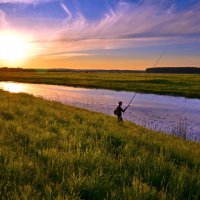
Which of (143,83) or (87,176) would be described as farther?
(143,83)

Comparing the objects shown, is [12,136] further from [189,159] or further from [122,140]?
[189,159]

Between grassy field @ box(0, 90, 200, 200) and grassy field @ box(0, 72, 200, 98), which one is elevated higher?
grassy field @ box(0, 90, 200, 200)

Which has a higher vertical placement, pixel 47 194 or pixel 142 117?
pixel 47 194

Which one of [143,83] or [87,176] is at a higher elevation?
[87,176]

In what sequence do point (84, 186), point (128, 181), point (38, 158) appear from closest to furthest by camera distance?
point (84, 186), point (128, 181), point (38, 158)

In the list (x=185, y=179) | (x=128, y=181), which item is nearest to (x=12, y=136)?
(x=128, y=181)

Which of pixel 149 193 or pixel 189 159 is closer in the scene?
pixel 149 193

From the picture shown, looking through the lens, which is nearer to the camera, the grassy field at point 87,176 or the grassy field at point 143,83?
the grassy field at point 87,176

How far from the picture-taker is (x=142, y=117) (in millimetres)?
24891

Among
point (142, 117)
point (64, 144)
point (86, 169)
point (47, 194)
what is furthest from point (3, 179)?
point (142, 117)

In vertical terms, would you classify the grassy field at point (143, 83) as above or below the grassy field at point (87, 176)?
below

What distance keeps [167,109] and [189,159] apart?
74.6 feet

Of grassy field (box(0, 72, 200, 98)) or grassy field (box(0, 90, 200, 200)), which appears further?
grassy field (box(0, 72, 200, 98))

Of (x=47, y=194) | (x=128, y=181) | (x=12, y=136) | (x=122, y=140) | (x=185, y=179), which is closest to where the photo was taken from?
(x=47, y=194)
